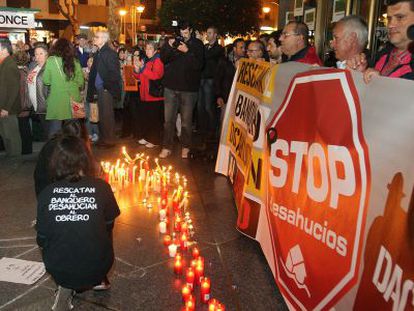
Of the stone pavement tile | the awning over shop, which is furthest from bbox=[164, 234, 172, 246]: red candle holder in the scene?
the awning over shop

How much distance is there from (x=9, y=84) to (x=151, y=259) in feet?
16.3

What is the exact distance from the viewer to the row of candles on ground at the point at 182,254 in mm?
3533

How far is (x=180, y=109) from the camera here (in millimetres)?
8148

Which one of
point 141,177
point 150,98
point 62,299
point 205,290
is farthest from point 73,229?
point 150,98

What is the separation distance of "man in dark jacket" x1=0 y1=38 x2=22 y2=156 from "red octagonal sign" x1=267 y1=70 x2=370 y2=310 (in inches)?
221

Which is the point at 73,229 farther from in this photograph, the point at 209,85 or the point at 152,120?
the point at 209,85

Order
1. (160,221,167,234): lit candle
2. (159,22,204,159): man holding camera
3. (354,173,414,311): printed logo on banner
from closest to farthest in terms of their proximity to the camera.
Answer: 1. (354,173,414,311): printed logo on banner
2. (160,221,167,234): lit candle
3. (159,22,204,159): man holding camera

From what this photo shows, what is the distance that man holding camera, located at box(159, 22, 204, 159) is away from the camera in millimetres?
7801

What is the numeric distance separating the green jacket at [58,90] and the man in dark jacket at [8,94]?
885mm

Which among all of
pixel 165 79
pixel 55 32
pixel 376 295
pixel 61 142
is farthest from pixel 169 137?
pixel 55 32

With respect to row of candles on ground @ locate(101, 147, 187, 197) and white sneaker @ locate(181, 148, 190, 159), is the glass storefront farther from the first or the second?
row of candles on ground @ locate(101, 147, 187, 197)

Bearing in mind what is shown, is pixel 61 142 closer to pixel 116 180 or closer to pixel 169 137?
pixel 116 180

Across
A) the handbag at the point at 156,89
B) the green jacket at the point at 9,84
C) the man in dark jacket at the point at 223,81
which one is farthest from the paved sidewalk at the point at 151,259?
the handbag at the point at 156,89

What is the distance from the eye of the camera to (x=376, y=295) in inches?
96.2
